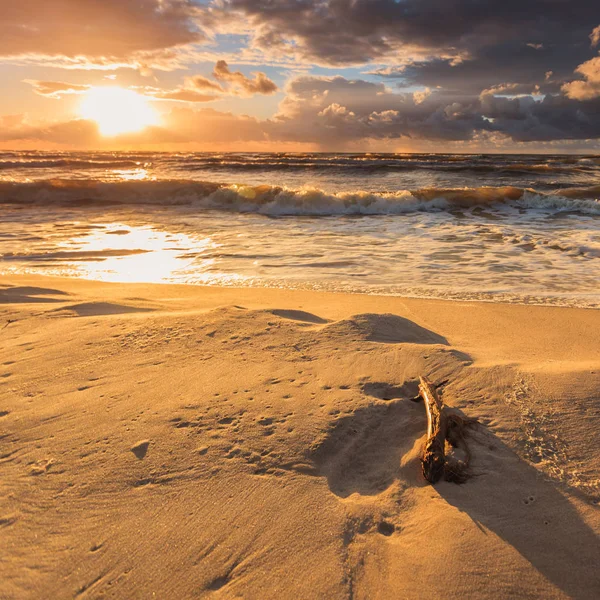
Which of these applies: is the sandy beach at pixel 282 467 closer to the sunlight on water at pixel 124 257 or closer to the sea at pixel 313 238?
the sea at pixel 313 238

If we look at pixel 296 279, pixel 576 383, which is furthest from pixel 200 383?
pixel 296 279

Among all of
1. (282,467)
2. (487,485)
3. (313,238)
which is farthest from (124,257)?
(487,485)

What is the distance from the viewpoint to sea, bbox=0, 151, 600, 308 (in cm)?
581

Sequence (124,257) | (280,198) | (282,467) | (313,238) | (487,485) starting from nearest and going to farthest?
(487,485)
(282,467)
(124,257)
(313,238)
(280,198)

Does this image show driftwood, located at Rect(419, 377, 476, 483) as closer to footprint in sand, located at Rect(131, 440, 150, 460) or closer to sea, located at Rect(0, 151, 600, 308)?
footprint in sand, located at Rect(131, 440, 150, 460)

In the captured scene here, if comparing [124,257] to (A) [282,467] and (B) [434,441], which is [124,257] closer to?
(A) [282,467]

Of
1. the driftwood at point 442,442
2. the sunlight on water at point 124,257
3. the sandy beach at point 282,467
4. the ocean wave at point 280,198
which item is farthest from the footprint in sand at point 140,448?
the ocean wave at point 280,198

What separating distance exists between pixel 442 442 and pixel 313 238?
752cm

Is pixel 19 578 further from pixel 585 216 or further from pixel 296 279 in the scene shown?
pixel 585 216

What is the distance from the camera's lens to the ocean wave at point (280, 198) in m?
14.3

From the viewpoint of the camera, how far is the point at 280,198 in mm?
15102

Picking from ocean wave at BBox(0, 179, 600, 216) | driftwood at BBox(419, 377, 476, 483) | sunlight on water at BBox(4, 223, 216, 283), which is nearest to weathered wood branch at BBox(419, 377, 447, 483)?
driftwood at BBox(419, 377, 476, 483)

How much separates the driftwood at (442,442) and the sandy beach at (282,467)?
0.04 m

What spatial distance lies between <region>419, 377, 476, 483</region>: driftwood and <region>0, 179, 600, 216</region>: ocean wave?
11.9m
